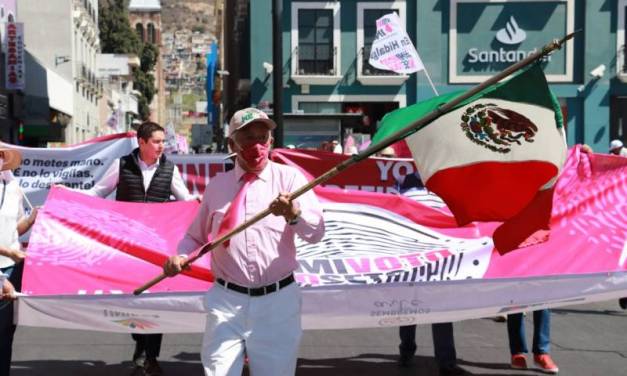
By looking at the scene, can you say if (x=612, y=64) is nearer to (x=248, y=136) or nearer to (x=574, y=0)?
(x=574, y=0)

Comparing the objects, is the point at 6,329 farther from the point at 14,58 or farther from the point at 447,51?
the point at 447,51

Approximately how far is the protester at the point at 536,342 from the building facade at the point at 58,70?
29914 millimetres

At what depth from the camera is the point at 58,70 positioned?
149ft

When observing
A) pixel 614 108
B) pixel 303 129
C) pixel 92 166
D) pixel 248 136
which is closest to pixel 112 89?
pixel 614 108

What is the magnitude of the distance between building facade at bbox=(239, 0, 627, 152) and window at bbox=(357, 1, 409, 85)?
0.12 feet

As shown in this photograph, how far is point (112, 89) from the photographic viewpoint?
75438 mm

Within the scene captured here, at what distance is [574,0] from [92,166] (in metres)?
27.4

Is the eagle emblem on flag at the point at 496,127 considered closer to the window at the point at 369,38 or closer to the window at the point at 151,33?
the window at the point at 369,38

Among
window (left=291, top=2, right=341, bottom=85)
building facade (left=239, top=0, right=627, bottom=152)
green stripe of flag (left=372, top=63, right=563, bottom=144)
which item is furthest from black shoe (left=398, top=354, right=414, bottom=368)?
window (left=291, top=2, right=341, bottom=85)

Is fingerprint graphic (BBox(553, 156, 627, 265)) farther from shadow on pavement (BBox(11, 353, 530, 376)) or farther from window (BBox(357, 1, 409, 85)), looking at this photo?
window (BBox(357, 1, 409, 85))

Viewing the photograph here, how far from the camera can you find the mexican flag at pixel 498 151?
5.07 m

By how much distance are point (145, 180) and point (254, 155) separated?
9.80 ft

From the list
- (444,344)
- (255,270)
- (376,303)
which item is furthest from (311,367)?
(255,270)

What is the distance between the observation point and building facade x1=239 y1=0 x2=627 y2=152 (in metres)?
33.2
